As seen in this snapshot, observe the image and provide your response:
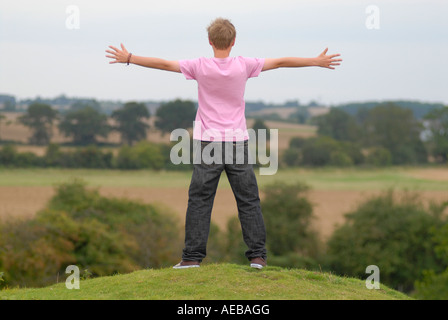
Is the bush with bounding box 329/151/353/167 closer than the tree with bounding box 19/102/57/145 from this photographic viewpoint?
No

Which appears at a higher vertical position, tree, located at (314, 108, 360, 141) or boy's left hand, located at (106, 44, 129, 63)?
boy's left hand, located at (106, 44, 129, 63)

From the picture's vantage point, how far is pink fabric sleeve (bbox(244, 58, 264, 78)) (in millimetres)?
8000

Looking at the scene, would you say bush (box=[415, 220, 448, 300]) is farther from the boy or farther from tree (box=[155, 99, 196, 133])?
the boy

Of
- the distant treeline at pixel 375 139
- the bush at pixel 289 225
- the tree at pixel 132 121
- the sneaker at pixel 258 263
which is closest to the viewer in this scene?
the sneaker at pixel 258 263

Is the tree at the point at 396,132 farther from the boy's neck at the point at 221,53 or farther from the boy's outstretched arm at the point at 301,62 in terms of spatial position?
the boy's neck at the point at 221,53

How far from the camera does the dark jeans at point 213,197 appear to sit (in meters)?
7.92

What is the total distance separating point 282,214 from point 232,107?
182 ft

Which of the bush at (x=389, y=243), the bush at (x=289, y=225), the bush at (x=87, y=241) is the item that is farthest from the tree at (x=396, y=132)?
the bush at (x=87, y=241)

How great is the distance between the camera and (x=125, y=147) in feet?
298

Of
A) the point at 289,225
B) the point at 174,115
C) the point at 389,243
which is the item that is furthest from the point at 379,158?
the point at 389,243

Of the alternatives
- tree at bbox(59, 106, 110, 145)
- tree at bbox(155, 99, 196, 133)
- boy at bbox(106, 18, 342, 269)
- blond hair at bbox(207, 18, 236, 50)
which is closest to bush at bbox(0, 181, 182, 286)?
tree at bbox(155, 99, 196, 133)

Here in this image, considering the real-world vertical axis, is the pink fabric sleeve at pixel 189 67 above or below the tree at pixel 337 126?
above

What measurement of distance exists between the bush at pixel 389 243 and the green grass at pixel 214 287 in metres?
46.0
